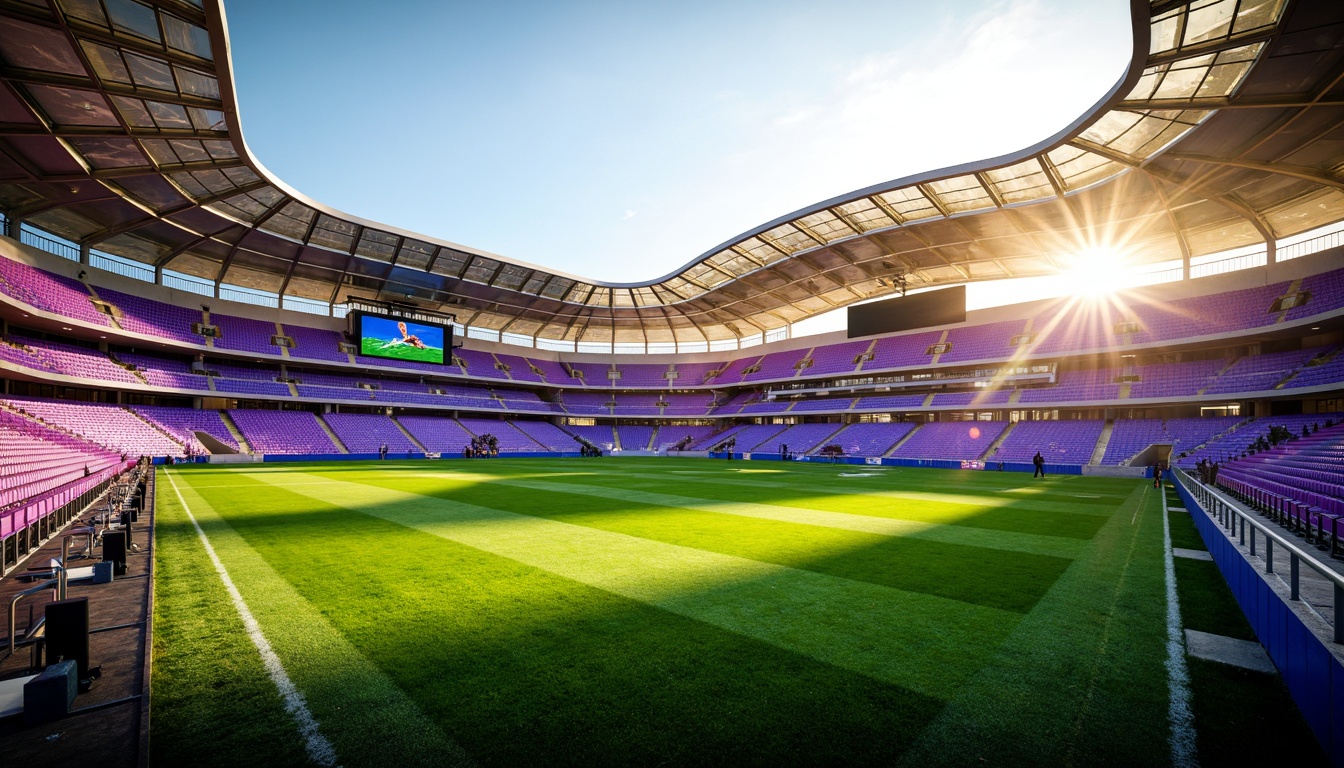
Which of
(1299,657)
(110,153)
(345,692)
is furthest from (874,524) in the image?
(110,153)

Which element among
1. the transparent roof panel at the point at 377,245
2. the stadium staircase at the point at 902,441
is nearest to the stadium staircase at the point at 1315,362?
the stadium staircase at the point at 902,441

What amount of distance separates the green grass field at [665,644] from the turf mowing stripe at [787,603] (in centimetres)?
4

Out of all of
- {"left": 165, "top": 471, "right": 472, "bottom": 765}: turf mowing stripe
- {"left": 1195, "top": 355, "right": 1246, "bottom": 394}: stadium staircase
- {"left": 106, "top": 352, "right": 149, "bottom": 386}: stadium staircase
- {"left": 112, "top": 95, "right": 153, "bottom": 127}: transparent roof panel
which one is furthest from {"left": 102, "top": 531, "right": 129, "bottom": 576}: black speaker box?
{"left": 1195, "top": 355, "right": 1246, "bottom": 394}: stadium staircase

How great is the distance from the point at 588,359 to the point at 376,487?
45.3 meters

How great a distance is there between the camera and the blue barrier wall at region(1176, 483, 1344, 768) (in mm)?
3188

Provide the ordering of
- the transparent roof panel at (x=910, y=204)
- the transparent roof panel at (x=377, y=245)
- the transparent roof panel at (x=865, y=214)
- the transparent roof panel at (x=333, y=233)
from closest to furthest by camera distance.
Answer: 1. the transparent roof panel at (x=910, y=204)
2. the transparent roof panel at (x=865, y=214)
3. the transparent roof panel at (x=333, y=233)
4. the transparent roof panel at (x=377, y=245)

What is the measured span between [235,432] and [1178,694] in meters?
48.9

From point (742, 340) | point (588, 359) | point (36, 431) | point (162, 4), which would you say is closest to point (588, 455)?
point (588, 359)

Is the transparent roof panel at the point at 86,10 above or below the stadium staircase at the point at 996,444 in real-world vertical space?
above

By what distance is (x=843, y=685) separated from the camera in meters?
4.51

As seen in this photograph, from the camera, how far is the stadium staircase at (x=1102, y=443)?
105ft

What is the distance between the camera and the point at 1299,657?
157 inches

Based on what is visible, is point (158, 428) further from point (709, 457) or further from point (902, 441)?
point (902, 441)

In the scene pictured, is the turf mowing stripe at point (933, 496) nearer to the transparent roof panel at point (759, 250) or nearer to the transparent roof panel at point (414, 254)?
the transparent roof panel at point (759, 250)
